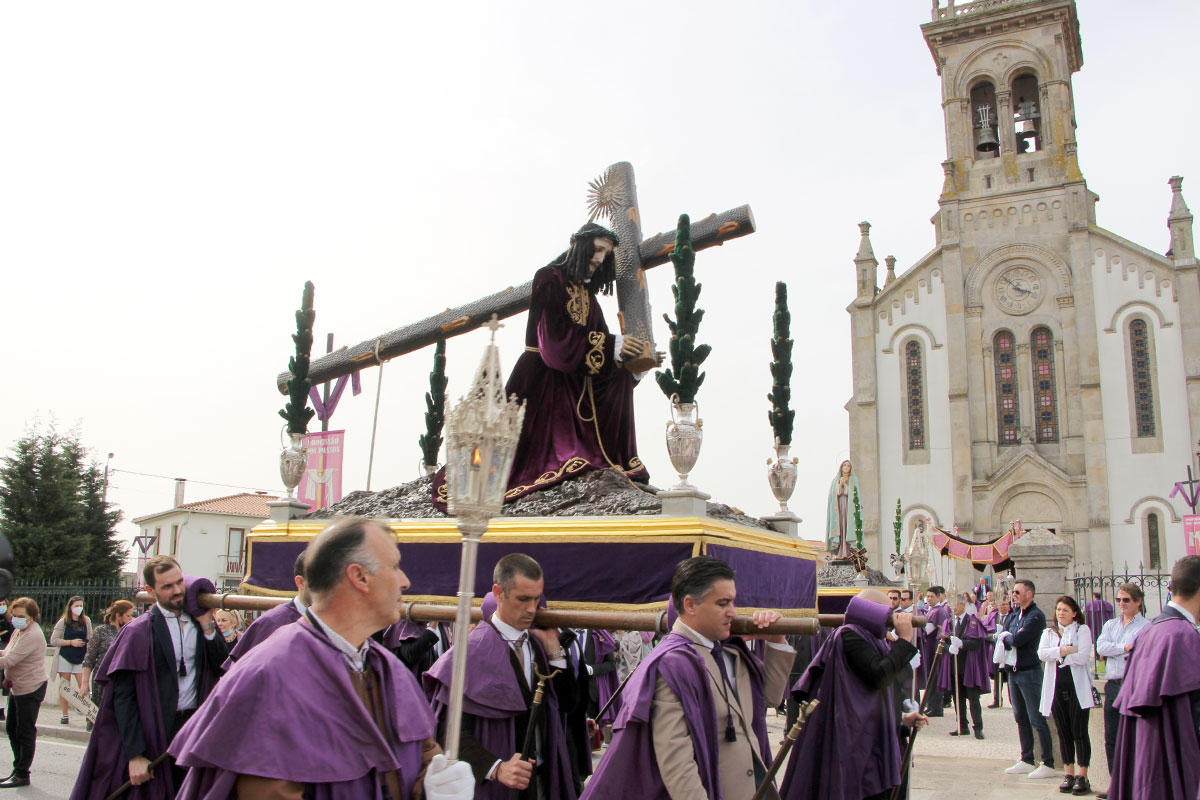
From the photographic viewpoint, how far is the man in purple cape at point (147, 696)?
183 inches

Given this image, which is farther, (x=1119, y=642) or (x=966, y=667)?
(x=966, y=667)

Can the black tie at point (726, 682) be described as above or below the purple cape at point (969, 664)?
above

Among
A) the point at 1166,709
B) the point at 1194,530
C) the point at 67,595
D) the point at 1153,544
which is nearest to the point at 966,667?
the point at 1166,709

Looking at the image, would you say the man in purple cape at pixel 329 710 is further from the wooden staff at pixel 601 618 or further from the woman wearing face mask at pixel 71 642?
the woman wearing face mask at pixel 71 642

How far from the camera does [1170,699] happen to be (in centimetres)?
457

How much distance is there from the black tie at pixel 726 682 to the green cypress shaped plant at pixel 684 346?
9.59ft

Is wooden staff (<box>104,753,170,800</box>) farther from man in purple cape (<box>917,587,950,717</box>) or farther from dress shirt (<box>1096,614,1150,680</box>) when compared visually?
man in purple cape (<box>917,587,950,717</box>)

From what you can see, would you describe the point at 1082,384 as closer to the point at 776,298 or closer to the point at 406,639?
the point at 776,298

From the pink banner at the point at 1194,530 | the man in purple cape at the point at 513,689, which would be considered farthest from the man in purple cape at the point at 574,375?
the pink banner at the point at 1194,530

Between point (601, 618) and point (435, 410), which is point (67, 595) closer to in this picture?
point (435, 410)

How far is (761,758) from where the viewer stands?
368 centimetres

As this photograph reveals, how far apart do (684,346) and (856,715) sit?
110 inches

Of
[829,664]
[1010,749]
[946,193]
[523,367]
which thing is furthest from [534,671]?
[946,193]

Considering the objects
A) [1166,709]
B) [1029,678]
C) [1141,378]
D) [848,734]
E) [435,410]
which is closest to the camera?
[1166,709]
